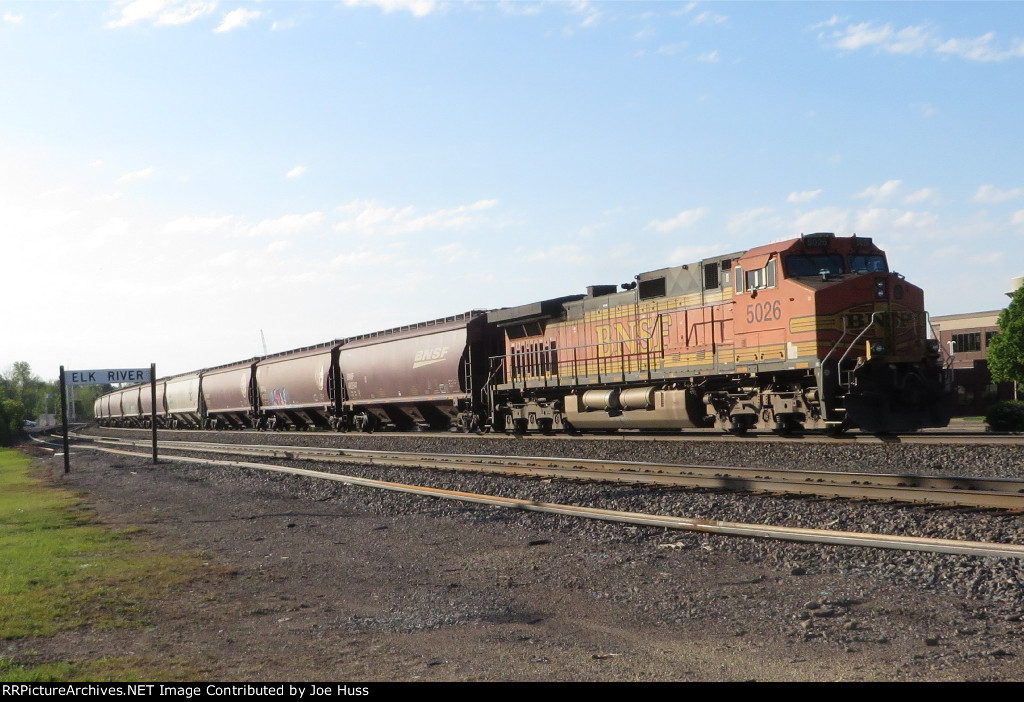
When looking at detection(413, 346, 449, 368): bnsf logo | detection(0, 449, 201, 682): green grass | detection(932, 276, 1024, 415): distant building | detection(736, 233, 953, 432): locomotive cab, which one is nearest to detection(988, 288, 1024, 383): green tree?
detection(932, 276, 1024, 415): distant building

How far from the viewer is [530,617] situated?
6.04 metres

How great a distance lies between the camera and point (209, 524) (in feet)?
36.9

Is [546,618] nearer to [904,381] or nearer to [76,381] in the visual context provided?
[904,381]

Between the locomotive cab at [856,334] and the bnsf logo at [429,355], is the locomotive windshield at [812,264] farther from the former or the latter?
the bnsf logo at [429,355]

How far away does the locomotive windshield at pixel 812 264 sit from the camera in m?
16.3

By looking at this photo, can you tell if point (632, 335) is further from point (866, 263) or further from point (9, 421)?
point (9, 421)

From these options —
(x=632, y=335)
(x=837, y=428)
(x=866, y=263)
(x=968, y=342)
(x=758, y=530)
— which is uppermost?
(x=866, y=263)

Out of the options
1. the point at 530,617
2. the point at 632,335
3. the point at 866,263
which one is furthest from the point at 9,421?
the point at 530,617

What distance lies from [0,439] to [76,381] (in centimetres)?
3150

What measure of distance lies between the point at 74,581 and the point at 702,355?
13.1 metres

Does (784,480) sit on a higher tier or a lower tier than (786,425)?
lower

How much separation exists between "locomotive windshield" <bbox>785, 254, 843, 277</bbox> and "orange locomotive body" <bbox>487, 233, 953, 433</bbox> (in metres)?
0.02

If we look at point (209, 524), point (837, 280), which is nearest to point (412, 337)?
point (837, 280)
